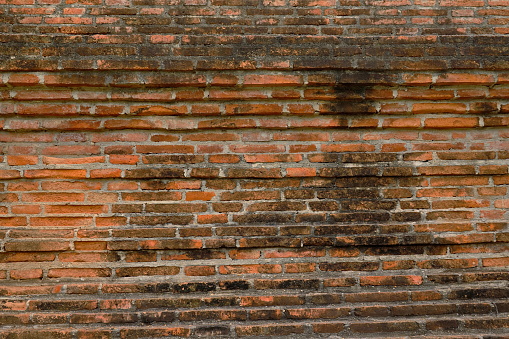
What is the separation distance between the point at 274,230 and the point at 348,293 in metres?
0.64

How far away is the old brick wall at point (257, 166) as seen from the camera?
2.38 meters

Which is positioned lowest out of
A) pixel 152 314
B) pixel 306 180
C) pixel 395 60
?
pixel 152 314

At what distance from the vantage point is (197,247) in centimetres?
242

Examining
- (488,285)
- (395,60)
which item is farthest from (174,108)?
(488,285)

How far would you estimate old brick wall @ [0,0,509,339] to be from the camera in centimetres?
238

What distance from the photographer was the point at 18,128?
2406mm

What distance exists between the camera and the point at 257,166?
2488 millimetres

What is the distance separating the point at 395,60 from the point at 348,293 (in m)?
1.60

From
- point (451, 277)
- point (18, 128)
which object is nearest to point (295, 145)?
point (451, 277)

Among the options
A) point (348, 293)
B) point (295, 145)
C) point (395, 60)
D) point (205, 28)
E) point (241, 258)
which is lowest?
point (348, 293)

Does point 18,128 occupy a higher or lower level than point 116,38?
lower

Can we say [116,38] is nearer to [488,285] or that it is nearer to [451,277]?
[451,277]

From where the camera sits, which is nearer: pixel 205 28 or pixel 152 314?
pixel 152 314

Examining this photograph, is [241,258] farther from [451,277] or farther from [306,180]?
[451,277]
